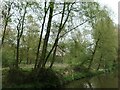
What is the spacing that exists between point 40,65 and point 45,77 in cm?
109

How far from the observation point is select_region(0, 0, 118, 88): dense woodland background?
2416 cm

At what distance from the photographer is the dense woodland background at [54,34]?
24156 mm

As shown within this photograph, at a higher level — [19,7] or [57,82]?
[19,7]

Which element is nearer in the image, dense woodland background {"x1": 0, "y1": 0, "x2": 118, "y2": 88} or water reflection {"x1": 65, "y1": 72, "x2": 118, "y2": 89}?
water reflection {"x1": 65, "y1": 72, "x2": 118, "y2": 89}

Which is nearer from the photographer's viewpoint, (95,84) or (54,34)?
(95,84)

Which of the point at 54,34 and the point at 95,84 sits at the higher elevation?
the point at 54,34

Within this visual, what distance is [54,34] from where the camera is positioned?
29.3 metres

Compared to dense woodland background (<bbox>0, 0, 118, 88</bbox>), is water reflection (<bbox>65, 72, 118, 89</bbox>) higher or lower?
lower

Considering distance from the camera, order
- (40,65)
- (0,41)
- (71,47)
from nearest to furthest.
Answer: (40,65) → (0,41) → (71,47)

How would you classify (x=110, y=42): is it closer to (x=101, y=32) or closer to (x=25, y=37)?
(x=101, y=32)

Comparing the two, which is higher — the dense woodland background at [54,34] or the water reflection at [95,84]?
the dense woodland background at [54,34]

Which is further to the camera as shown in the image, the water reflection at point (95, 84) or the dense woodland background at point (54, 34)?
the dense woodland background at point (54, 34)

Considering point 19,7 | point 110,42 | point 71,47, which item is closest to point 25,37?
point 71,47

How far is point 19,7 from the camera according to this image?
78.6 ft
